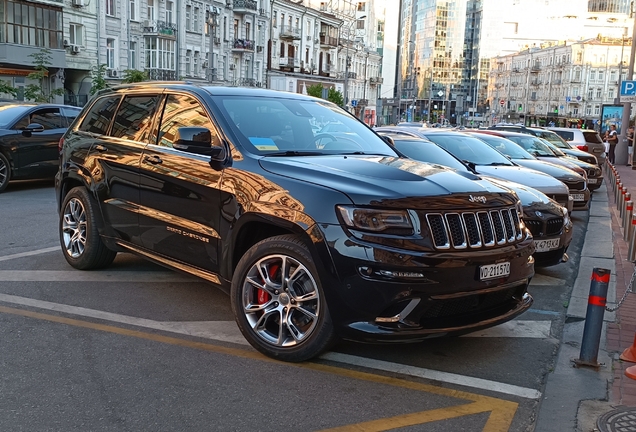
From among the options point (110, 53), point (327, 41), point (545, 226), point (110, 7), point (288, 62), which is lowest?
point (545, 226)

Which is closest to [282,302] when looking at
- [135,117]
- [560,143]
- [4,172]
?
[135,117]

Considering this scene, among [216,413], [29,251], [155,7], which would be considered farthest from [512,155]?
[155,7]

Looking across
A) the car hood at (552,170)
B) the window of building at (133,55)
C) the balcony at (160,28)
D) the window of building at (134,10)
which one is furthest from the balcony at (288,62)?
the car hood at (552,170)

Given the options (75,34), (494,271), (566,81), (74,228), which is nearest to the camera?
(494,271)

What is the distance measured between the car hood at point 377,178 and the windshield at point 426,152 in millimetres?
3774

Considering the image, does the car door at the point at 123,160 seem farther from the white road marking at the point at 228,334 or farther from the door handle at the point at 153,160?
the white road marking at the point at 228,334

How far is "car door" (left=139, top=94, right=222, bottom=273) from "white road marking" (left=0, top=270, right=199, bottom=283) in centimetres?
90

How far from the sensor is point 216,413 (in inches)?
153

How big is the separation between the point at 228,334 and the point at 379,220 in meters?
1.61

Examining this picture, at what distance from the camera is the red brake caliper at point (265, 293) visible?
15.5 feet

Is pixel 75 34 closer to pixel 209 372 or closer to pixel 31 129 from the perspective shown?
pixel 31 129

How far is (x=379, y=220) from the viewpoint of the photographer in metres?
4.30

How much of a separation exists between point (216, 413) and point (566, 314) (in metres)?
3.73

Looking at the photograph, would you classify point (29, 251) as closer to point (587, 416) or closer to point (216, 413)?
point (216, 413)
